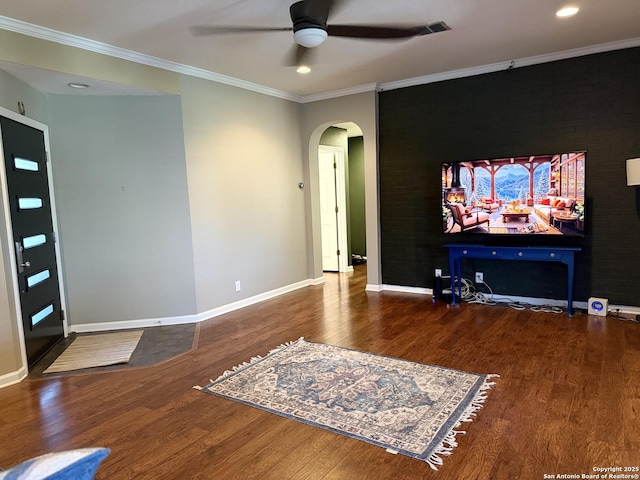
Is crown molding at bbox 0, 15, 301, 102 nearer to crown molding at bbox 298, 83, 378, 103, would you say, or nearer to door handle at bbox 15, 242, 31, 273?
crown molding at bbox 298, 83, 378, 103

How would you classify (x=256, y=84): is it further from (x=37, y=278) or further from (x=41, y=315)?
(x=41, y=315)

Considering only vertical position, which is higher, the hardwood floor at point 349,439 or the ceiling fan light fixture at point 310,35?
the ceiling fan light fixture at point 310,35

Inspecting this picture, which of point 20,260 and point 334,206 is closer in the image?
point 20,260

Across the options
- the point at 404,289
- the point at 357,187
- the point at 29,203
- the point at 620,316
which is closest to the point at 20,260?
the point at 29,203

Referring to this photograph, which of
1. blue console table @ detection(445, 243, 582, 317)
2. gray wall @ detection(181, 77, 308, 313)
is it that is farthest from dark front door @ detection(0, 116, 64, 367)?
blue console table @ detection(445, 243, 582, 317)

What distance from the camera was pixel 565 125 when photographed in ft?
14.9


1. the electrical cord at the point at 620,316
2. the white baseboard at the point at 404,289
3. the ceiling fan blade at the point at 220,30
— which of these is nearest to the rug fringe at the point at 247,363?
the white baseboard at the point at 404,289

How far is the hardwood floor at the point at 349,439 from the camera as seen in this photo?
2.13 meters

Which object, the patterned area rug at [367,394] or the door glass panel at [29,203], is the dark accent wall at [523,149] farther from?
the door glass panel at [29,203]

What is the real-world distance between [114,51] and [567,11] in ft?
12.9

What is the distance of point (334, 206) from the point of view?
7.46 meters

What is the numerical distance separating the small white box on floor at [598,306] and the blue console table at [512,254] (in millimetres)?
219

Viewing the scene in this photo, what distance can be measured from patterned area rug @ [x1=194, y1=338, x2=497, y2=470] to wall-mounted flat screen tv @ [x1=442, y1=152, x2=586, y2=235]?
7.24 ft

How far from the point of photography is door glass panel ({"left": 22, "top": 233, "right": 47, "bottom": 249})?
3609 mm
